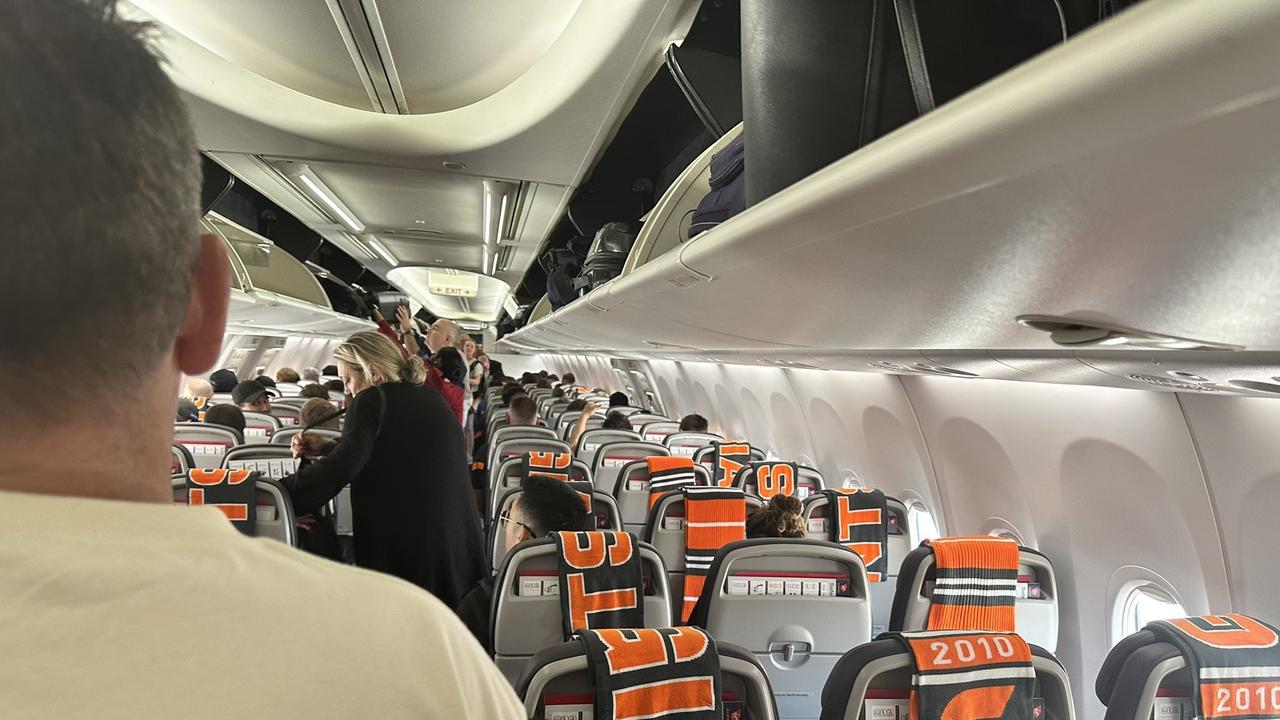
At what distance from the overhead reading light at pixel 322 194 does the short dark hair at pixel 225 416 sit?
6.17ft

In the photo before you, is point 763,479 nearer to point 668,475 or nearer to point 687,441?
point 668,475

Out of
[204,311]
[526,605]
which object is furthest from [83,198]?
[526,605]

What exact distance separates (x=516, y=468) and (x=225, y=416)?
2.79 meters

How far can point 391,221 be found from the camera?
21.6ft

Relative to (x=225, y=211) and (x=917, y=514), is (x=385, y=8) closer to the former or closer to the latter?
(x=917, y=514)

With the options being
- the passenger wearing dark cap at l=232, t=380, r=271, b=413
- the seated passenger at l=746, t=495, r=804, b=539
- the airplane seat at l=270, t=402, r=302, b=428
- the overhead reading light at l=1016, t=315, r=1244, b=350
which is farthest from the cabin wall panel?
the airplane seat at l=270, t=402, r=302, b=428

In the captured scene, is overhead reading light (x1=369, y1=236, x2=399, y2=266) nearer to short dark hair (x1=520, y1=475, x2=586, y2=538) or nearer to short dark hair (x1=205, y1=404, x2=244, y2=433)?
short dark hair (x1=205, y1=404, x2=244, y2=433)

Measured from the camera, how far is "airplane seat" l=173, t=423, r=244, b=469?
6.16m

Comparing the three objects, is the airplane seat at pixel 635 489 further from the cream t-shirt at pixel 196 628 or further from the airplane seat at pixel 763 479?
the cream t-shirt at pixel 196 628

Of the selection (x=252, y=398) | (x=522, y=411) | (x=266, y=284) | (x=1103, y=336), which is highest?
(x=266, y=284)

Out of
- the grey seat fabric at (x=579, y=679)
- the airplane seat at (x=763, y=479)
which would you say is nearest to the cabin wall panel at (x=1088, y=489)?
the airplane seat at (x=763, y=479)

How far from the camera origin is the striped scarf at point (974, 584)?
308 centimetres

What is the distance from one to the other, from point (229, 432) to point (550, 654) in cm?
535

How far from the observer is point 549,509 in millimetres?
3600
